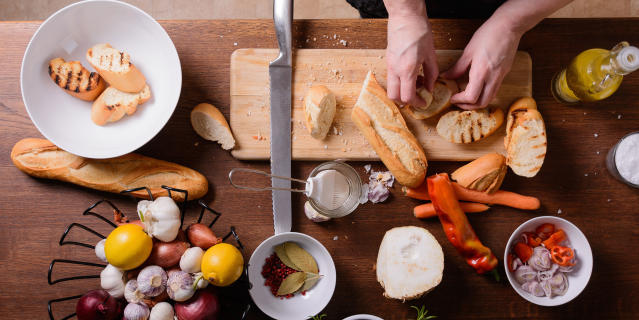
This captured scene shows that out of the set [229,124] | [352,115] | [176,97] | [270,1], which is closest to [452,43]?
[352,115]

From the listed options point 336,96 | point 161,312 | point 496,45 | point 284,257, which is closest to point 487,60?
point 496,45

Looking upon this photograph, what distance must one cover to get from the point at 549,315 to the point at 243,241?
917 millimetres

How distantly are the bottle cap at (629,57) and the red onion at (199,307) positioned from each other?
3.77 ft

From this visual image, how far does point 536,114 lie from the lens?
1164 millimetres

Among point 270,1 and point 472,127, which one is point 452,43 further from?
point 270,1

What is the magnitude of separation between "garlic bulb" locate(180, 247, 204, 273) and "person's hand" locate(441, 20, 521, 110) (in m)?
0.79

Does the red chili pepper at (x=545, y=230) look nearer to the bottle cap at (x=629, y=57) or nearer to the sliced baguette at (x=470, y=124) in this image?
the sliced baguette at (x=470, y=124)

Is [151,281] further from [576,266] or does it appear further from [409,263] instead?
[576,266]

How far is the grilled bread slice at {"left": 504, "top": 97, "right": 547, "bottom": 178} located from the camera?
3.82 feet

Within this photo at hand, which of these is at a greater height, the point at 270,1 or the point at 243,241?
the point at 270,1

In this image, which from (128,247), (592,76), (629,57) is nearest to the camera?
(128,247)

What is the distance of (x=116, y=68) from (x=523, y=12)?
105 centimetres

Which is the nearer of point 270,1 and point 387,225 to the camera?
point 387,225

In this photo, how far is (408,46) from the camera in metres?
1.07
